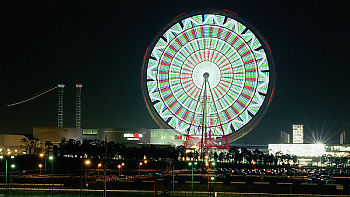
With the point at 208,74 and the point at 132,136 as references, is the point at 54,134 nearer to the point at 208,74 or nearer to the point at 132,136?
the point at 132,136

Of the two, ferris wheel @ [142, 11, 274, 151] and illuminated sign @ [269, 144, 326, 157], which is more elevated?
ferris wheel @ [142, 11, 274, 151]

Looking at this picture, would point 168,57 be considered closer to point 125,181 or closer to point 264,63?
point 264,63

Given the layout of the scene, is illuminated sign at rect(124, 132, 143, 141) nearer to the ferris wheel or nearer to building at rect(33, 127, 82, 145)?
building at rect(33, 127, 82, 145)

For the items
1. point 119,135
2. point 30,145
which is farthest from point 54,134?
point 119,135

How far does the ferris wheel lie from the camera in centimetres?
Result: 6588

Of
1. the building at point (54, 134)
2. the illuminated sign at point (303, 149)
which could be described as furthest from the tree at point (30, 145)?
the illuminated sign at point (303, 149)

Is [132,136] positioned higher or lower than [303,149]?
higher

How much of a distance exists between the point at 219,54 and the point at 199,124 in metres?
10.2

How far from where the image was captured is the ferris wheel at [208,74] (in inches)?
2594

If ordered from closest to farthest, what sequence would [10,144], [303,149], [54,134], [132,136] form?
[10,144] < [54,134] < [132,136] < [303,149]

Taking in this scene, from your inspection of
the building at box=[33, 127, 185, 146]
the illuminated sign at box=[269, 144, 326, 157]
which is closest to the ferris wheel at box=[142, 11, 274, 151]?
the building at box=[33, 127, 185, 146]

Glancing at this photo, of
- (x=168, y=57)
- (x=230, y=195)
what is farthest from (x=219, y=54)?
(x=230, y=195)

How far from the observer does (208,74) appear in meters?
66.7

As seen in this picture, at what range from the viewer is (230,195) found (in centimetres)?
4278
